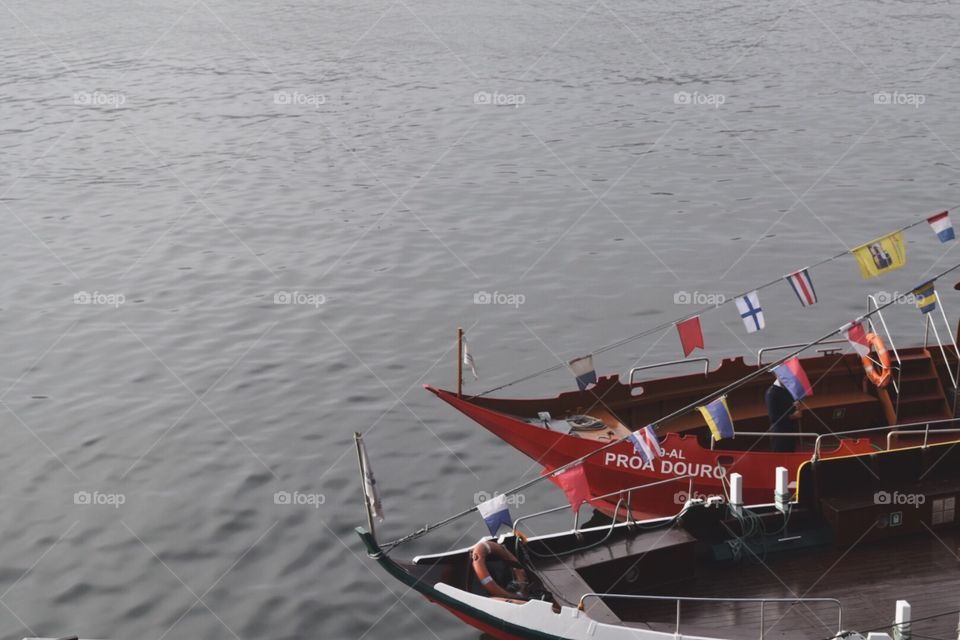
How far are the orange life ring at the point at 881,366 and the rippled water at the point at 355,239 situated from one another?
571cm

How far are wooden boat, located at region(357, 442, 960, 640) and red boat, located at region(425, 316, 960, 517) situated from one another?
1704 millimetres

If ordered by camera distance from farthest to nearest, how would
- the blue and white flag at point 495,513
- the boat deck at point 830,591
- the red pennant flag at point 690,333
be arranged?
the red pennant flag at point 690,333 → the blue and white flag at point 495,513 → the boat deck at point 830,591

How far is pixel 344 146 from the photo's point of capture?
1566 inches

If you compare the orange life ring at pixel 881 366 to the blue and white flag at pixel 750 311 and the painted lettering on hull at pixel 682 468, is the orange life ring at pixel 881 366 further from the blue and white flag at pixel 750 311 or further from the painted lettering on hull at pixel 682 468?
the painted lettering on hull at pixel 682 468

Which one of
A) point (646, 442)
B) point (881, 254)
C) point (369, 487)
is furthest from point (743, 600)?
point (881, 254)

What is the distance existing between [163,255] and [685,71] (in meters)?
25.5

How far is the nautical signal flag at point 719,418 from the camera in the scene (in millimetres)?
15883

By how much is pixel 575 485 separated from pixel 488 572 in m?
2.11

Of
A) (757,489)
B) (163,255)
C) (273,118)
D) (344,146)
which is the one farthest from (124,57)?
(757,489)

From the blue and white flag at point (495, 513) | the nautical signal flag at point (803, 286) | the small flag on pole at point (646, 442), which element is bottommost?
the blue and white flag at point (495, 513)

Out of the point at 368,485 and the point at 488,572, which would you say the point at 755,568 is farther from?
the point at 368,485

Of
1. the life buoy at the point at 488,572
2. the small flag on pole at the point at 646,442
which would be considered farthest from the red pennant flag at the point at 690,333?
the life buoy at the point at 488,572

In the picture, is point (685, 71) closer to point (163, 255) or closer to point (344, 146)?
point (344, 146)

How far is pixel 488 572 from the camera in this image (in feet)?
44.6
